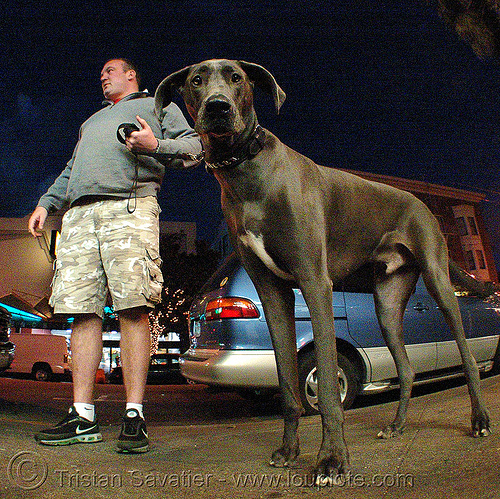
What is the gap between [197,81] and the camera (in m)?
2.09

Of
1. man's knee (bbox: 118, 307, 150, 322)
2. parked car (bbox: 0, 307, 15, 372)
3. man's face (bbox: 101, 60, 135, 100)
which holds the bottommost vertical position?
parked car (bbox: 0, 307, 15, 372)

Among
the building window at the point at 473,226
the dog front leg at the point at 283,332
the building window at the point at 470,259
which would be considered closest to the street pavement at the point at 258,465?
the dog front leg at the point at 283,332

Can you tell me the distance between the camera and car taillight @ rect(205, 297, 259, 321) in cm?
455

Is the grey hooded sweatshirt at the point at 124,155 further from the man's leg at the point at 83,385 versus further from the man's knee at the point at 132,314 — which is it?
the man's leg at the point at 83,385

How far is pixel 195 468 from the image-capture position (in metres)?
1.97

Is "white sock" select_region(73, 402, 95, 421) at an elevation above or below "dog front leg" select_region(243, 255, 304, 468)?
below

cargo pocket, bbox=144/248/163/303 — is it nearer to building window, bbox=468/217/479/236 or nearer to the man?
the man

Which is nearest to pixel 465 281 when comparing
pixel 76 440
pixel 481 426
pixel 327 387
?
pixel 481 426

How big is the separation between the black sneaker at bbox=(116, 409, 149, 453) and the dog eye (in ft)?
5.81

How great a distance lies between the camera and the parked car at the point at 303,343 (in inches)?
175

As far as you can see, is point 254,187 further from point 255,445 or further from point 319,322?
point 255,445

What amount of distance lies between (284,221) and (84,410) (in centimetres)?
168

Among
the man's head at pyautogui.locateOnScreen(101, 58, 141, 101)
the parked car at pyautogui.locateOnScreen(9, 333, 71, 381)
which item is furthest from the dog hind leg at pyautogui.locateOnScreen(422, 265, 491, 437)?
the parked car at pyautogui.locateOnScreen(9, 333, 71, 381)

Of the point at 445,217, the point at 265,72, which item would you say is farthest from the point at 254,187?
the point at 445,217
